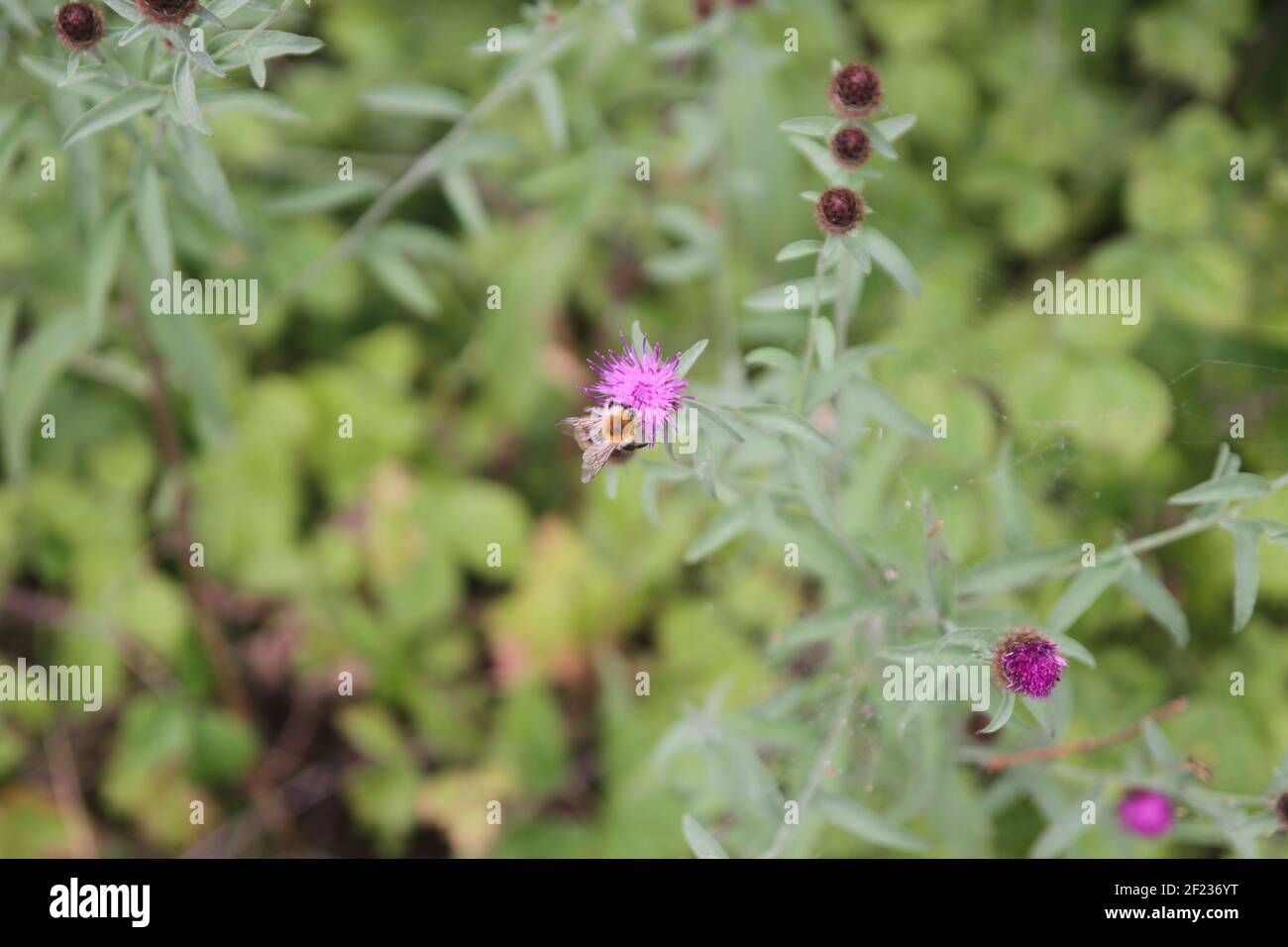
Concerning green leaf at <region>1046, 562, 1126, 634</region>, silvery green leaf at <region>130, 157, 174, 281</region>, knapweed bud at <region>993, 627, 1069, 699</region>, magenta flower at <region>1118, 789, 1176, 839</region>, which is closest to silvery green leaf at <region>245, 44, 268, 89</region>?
silvery green leaf at <region>130, 157, 174, 281</region>

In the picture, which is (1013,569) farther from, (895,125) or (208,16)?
(208,16)

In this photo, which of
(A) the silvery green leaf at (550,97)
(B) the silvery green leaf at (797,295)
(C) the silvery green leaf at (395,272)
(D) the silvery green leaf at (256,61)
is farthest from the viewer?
(C) the silvery green leaf at (395,272)

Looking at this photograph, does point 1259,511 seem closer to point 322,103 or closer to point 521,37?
point 521,37

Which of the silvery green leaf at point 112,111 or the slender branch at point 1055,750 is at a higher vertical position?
the silvery green leaf at point 112,111

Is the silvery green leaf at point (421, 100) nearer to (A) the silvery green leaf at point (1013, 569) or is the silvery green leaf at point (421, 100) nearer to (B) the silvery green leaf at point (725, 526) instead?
(B) the silvery green leaf at point (725, 526)

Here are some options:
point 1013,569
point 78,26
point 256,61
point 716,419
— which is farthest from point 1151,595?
point 78,26

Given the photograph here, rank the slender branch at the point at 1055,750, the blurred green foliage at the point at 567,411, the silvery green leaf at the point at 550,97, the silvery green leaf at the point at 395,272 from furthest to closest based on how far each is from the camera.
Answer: the blurred green foliage at the point at 567,411
the silvery green leaf at the point at 395,272
the silvery green leaf at the point at 550,97
the slender branch at the point at 1055,750

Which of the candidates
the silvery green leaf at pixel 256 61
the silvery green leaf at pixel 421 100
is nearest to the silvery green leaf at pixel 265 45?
the silvery green leaf at pixel 256 61

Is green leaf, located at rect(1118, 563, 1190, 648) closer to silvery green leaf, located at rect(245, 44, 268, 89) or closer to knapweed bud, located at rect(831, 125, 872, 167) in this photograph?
knapweed bud, located at rect(831, 125, 872, 167)

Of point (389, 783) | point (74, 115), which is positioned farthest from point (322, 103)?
point (389, 783)
